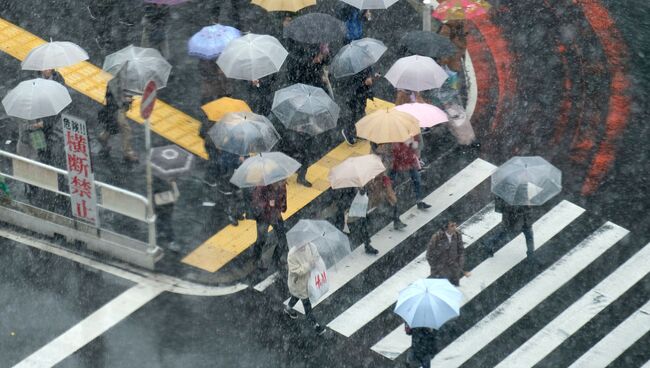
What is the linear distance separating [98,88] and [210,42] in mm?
2796

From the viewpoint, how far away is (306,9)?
26.1 metres

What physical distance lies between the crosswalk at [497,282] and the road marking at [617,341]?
1 cm

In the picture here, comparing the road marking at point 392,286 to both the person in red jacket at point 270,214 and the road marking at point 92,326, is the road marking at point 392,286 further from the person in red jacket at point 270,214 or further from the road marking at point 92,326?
the road marking at point 92,326

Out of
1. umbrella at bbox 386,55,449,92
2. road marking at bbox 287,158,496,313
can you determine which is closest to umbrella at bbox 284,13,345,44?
umbrella at bbox 386,55,449,92

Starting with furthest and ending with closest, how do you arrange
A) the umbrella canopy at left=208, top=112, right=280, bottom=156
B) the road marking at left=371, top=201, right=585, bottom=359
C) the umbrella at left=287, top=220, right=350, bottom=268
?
the umbrella canopy at left=208, top=112, right=280, bottom=156 < the road marking at left=371, top=201, right=585, bottom=359 < the umbrella at left=287, top=220, right=350, bottom=268

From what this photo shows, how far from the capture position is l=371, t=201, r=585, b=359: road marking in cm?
1767

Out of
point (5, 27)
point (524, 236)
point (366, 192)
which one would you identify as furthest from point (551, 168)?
point (5, 27)

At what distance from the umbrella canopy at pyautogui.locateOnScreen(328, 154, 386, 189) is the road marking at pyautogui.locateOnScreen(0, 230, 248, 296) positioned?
2.12m

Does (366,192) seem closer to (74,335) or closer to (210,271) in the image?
(210,271)

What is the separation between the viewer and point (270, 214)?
18.6 m

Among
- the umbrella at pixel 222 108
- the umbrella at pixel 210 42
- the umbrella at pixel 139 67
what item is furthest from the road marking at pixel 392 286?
the umbrella at pixel 139 67

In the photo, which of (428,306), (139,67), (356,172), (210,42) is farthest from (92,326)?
(210,42)

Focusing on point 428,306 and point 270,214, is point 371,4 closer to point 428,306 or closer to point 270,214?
point 270,214

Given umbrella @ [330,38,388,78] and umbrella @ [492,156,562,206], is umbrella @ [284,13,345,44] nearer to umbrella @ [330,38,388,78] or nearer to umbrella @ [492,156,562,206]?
umbrella @ [330,38,388,78]
